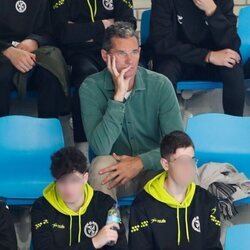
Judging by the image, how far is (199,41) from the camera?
4074 mm

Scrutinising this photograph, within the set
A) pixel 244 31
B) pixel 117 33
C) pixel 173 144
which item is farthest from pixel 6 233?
pixel 244 31

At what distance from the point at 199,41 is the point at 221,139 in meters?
0.87

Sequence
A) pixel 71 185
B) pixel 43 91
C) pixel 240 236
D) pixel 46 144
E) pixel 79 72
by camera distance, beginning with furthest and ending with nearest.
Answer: pixel 79 72 < pixel 43 91 < pixel 46 144 < pixel 71 185 < pixel 240 236

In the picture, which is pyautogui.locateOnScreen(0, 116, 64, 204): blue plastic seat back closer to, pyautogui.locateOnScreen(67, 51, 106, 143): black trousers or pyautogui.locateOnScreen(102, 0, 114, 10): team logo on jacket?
pyautogui.locateOnScreen(67, 51, 106, 143): black trousers

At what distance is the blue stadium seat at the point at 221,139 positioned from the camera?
11.0 ft

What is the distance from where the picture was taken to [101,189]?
3.04 meters

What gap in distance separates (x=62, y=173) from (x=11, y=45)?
149 centimetres

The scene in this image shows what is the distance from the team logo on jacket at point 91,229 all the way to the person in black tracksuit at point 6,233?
10.7 inches

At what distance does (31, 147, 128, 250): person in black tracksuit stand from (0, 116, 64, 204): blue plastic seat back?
532 millimetres

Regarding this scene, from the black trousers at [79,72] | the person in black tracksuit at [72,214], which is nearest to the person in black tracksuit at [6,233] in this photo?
the person in black tracksuit at [72,214]

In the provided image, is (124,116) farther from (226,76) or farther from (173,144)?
(226,76)

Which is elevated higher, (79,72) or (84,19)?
(84,19)

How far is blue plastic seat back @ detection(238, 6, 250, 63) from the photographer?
4277 millimetres

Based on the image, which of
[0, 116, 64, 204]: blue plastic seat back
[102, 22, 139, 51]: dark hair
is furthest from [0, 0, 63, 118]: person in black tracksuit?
[102, 22, 139, 51]: dark hair
